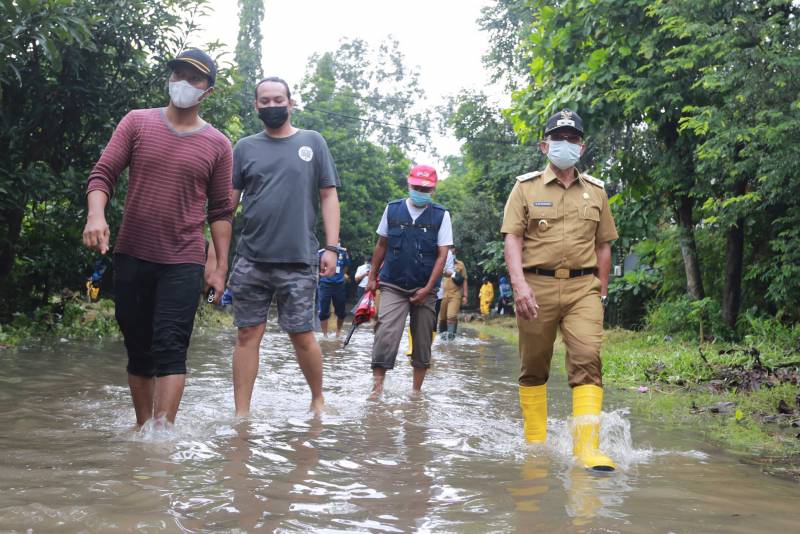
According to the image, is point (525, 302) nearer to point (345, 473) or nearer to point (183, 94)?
point (345, 473)

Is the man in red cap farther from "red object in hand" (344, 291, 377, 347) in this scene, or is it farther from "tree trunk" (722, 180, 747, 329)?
"tree trunk" (722, 180, 747, 329)

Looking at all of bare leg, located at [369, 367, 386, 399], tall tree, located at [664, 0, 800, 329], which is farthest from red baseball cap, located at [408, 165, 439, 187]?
tall tree, located at [664, 0, 800, 329]

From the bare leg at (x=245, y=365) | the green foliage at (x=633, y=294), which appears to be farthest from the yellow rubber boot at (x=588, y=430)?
the green foliage at (x=633, y=294)

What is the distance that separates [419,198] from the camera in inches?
287

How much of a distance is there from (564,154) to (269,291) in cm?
205

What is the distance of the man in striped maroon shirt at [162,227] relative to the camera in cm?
475

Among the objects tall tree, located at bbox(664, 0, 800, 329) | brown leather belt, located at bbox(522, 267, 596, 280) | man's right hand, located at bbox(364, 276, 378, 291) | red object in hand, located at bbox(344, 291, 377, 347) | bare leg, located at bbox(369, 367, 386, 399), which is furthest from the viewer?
tall tree, located at bbox(664, 0, 800, 329)

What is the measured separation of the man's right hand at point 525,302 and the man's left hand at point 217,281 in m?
1.64

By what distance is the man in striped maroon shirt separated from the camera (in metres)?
4.75

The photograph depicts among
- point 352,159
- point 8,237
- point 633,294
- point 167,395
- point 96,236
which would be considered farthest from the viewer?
point 352,159

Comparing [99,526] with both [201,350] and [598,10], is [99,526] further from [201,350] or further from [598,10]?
[598,10]

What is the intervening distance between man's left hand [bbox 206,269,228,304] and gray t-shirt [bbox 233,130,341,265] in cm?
58

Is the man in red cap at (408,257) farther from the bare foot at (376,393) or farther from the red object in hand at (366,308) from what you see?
the red object in hand at (366,308)

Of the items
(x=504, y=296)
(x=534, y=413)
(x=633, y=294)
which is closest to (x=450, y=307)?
(x=633, y=294)
